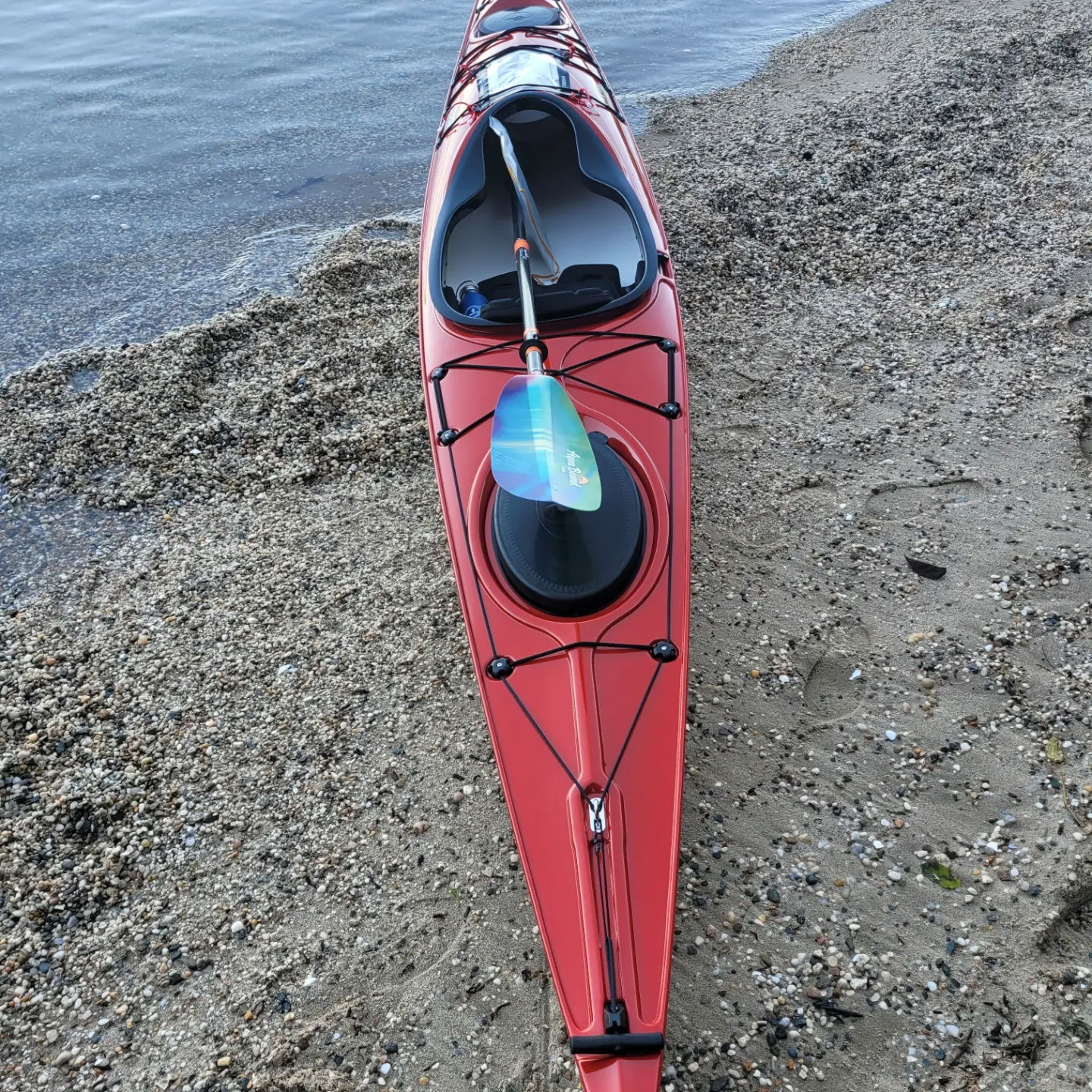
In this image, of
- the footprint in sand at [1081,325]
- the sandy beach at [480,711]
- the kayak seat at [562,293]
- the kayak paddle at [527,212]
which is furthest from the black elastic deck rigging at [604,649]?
the footprint in sand at [1081,325]

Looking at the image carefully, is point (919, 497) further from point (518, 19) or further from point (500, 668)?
point (518, 19)

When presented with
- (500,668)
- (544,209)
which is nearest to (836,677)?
(500,668)

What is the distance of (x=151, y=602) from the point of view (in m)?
3.97

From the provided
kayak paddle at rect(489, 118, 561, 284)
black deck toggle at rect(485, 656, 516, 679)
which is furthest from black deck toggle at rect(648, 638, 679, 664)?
kayak paddle at rect(489, 118, 561, 284)

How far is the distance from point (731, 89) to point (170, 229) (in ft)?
21.2

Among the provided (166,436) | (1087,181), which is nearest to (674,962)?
(166,436)

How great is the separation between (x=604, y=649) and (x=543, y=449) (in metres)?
0.72

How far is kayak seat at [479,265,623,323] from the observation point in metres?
3.77

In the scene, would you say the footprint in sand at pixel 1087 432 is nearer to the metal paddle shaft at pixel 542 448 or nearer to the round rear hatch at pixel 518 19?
the metal paddle shaft at pixel 542 448

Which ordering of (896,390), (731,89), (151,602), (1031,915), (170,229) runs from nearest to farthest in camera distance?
(1031,915) → (151,602) → (896,390) → (170,229) → (731,89)

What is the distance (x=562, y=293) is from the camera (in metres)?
3.79

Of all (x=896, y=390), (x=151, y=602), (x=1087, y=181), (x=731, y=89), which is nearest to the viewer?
(x=151, y=602)

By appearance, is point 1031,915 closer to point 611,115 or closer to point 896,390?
point 896,390

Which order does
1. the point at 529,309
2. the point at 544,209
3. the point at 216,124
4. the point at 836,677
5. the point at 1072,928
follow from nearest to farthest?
the point at 1072,928 → the point at 836,677 → the point at 529,309 → the point at 544,209 → the point at 216,124
